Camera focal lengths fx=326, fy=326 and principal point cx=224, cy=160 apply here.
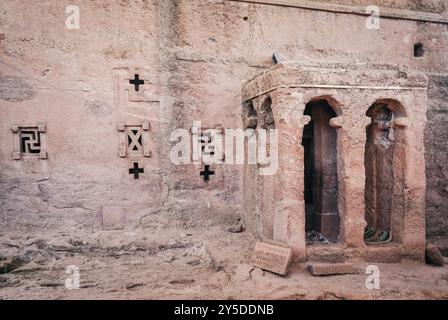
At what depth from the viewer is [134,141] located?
198 inches

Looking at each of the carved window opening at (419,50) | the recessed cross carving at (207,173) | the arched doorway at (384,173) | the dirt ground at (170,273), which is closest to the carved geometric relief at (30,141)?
the dirt ground at (170,273)

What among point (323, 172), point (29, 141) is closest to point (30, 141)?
point (29, 141)

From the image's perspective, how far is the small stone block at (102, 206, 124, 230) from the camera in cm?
500

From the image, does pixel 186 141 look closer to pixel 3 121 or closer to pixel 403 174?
pixel 3 121

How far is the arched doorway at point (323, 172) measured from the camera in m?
4.98

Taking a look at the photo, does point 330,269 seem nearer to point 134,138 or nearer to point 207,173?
point 207,173

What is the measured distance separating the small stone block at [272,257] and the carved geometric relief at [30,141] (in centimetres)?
340

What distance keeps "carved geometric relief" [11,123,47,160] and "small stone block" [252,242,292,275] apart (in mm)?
3400

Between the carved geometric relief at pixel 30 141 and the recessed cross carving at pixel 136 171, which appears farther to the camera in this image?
the recessed cross carving at pixel 136 171

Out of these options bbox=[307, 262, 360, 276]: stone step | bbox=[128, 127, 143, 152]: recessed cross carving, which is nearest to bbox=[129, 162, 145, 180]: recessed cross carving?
bbox=[128, 127, 143, 152]: recessed cross carving

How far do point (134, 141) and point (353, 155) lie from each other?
3150 mm

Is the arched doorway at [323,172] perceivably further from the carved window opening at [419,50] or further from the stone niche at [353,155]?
the carved window opening at [419,50]

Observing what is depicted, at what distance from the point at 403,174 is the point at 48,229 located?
199 inches

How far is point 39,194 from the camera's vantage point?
4852 mm
